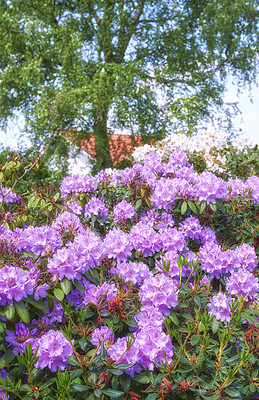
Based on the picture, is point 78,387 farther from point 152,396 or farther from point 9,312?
point 9,312

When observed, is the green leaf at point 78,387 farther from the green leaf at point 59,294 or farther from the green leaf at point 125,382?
the green leaf at point 59,294

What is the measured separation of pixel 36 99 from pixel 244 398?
1381cm

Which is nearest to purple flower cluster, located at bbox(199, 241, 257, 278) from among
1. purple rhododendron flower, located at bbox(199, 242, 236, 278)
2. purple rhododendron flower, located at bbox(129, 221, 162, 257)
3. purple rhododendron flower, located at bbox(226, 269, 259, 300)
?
purple rhododendron flower, located at bbox(199, 242, 236, 278)

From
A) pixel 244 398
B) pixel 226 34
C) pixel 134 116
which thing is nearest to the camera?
pixel 244 398

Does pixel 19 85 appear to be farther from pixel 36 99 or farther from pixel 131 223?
pixel 131 223

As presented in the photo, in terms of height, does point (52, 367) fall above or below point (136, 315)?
below

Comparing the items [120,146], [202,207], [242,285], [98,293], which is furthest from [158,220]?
[120,146]

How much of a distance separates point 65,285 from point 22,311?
273 mm

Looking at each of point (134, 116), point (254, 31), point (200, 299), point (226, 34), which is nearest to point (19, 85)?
point (134, 116)

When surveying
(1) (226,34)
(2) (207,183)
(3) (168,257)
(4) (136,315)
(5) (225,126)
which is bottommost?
(4) (136,315)

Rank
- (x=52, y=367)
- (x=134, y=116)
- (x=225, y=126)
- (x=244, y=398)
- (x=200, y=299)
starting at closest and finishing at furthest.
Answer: (x=52, y=367) < (x=244, y=398) < (x=200, y=299) < (x=134, y=116) < (x=225, y=126)

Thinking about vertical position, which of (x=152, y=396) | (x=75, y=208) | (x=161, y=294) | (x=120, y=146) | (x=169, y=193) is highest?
(x=120, y=146)

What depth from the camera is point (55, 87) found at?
1330 centimetres

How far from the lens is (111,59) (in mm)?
14297
